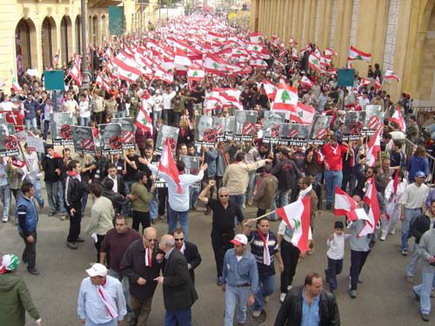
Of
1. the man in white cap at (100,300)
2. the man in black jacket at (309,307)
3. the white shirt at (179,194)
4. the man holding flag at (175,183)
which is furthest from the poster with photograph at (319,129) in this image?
the man in white cap at (100,300)

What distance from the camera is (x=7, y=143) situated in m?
10.8

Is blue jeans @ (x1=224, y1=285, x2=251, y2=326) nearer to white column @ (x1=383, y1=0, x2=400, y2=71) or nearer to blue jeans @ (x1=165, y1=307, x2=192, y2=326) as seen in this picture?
blue jeans @ (x1=165, y1=307, x2=192, y2=326)

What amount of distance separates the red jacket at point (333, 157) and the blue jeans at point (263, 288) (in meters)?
4.59

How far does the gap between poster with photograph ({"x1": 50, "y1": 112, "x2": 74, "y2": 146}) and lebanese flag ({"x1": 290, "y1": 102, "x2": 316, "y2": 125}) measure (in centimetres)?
495

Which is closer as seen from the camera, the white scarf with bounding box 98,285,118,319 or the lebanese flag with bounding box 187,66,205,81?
the white scarf with bounding box 98,285,118,319

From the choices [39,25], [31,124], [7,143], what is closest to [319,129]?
[7,143]

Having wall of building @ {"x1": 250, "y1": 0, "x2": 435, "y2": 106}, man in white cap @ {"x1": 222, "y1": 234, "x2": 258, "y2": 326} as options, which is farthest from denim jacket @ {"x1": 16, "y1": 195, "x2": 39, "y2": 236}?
wall of building @ {"x1": 250, "y1": 0, "x2": 435, "y2": 106}

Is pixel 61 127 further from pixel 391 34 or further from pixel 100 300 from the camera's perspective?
pixel 391 34

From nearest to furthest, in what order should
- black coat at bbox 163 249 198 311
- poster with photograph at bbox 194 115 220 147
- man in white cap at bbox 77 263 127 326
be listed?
man in white cap at bbox 77 263 127 326
black coat at bbox 163 249 198 311
poster with photograph at bbox 194 115 220 147

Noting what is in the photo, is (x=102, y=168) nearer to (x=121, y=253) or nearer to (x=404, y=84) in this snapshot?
(x=121, y=253)

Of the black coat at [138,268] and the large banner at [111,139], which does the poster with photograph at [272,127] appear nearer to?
the large banner at [111,139]

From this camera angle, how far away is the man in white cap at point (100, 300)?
6.02m

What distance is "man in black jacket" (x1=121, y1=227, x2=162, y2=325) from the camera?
671cm

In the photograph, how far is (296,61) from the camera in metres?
33.0
